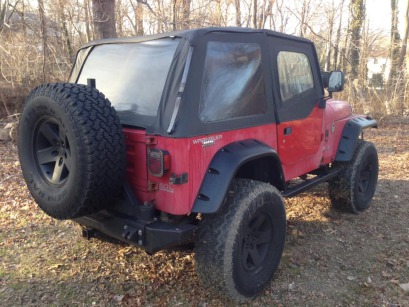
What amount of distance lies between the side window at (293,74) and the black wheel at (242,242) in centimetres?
109

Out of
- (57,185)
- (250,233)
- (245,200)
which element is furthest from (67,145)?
(250,233)

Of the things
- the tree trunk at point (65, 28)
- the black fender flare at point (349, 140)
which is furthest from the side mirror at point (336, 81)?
the tree trunk at point (65, 28)

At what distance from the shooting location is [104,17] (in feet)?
24.4

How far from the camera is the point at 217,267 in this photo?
272 centimetres

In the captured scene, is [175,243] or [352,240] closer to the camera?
[175,243]

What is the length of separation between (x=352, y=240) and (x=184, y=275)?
1.96 meters

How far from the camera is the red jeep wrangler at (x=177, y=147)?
2.51 metres

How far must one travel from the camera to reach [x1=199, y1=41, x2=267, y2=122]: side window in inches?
110

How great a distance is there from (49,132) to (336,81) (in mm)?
3000

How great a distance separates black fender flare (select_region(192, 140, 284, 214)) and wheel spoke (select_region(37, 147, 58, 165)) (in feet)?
3.62

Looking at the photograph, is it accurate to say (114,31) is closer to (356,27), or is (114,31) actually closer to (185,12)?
(185,12)

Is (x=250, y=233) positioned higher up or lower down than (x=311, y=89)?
lower down

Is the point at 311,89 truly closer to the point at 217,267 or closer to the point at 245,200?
the point at 245,200

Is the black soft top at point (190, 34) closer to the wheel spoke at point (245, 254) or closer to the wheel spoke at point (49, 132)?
the wheel spoke at point (49, 132)
